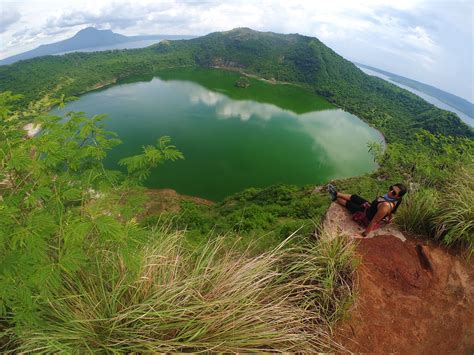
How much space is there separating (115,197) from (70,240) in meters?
0.82

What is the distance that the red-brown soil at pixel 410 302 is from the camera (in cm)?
254

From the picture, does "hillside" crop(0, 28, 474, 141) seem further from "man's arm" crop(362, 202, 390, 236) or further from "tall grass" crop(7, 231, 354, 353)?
"tall grass" crop(7, 231, 354, 353)

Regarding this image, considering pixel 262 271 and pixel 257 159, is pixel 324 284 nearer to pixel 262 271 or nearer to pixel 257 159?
pixel 262 271

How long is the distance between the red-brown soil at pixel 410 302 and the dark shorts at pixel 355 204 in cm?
94

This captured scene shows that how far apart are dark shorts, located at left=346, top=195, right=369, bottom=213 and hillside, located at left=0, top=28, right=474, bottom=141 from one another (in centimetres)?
4751

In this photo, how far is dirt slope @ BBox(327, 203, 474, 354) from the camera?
2543 millimetres

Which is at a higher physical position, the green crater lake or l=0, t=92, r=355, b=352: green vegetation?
l=0, t=92, r=355, b=352: green vegetation

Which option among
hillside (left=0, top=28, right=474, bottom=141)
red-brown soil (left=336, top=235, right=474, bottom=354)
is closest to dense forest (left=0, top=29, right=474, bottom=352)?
red-brown soil (left=336, top=235, right=474, bottom=354)

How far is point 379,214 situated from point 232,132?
119ft

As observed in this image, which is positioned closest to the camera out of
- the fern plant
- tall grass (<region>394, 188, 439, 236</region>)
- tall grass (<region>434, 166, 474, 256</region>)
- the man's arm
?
the fern plant

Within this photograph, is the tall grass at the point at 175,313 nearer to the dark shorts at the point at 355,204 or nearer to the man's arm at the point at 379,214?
the man's arm at the point at 379,214

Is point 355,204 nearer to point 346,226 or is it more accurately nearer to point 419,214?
point 346,226

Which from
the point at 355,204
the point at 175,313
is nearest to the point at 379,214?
the point at 355,204

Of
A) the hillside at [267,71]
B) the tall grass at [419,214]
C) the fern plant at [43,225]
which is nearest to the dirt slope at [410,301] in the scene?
the tall grass at [419,214]
